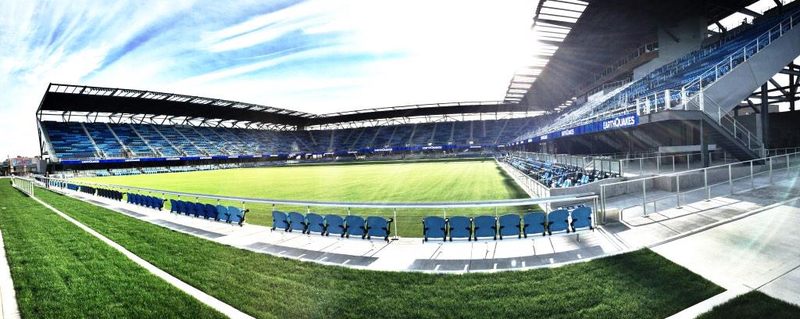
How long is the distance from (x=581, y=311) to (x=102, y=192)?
2632cm

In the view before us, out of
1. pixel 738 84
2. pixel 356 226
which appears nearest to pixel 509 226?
pixel 356 226

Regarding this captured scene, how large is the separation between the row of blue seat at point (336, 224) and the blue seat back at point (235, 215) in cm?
190

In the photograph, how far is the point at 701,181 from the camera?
45.8ft

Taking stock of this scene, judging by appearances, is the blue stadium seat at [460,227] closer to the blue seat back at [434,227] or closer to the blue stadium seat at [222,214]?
the blue seat back at [434,227]

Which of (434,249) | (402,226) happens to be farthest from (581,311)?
(402,226)

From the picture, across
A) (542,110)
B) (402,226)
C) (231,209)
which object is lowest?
(402,226)

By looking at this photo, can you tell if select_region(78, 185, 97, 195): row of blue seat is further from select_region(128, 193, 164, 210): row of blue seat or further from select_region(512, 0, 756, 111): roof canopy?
select_region(512, 0, 756, 111): roof canopy

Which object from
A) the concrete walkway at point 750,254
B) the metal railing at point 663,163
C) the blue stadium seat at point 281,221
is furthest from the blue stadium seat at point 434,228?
the metal railing at point 663,163

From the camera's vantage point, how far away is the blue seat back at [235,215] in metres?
11.1

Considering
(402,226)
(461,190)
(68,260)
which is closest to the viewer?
(68,260)

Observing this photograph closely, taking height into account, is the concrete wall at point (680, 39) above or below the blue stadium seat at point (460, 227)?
above

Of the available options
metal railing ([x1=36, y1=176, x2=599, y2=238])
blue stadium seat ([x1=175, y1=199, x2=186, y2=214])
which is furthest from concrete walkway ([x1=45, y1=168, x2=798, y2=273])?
blue stadium seat ([x1=175, y1=199, x2=186, y2=214])

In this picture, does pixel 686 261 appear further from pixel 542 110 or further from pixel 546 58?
pixel 542 110

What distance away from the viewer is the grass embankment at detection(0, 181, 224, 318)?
5.17 metres
